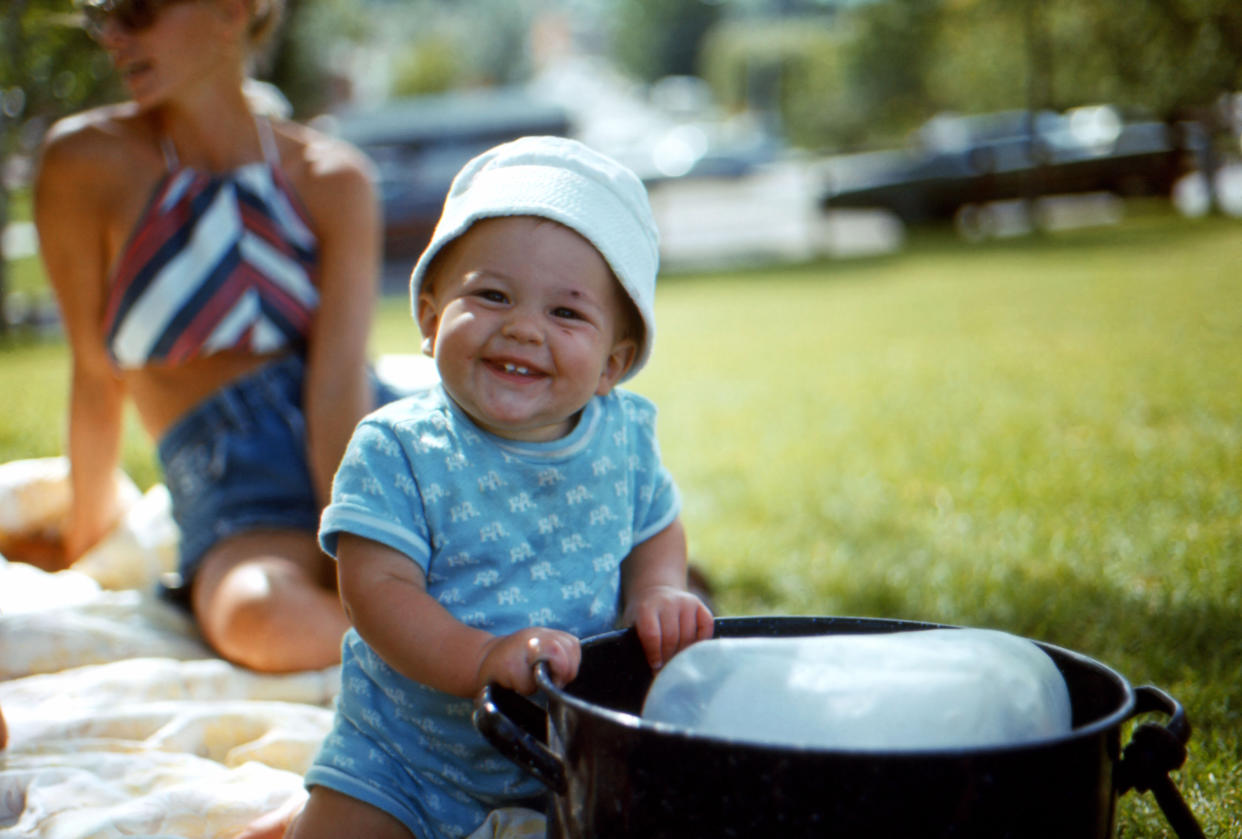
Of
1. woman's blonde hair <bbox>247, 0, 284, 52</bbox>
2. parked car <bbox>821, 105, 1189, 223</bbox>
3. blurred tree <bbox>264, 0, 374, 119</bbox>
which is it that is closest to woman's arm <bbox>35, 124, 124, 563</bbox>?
woman's blonde hair <bbox>247, 0, 284, 52</bbox>

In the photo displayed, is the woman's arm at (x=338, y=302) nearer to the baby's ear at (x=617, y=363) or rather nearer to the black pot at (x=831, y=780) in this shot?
the baby's ear at (x=617, y=363)

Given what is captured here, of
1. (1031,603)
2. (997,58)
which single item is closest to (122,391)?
(1031,603)

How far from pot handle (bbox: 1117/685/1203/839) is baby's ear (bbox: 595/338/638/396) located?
80 cm

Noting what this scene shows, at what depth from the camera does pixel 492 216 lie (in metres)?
1.49

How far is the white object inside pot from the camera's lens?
112cm

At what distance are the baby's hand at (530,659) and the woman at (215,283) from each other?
121cm

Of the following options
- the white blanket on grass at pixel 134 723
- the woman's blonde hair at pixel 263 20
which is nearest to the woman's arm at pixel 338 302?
the woman's blonde hair at pixel 263 20

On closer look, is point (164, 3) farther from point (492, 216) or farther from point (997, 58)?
point (997, 58)

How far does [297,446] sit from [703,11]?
7609cm

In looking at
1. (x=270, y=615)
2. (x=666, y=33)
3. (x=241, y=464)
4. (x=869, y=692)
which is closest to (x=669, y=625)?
(x=869, y=692)

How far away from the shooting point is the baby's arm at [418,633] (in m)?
1.31

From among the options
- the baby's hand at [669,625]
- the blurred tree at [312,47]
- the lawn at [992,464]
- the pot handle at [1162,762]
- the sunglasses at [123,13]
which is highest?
the blurred tree at [312,47]

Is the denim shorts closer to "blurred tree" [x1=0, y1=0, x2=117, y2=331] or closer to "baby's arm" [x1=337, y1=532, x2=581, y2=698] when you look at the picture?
"blurred tree" [x1=0, y1=0, x2=117, y2=331]

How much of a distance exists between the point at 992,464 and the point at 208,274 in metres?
2.76
